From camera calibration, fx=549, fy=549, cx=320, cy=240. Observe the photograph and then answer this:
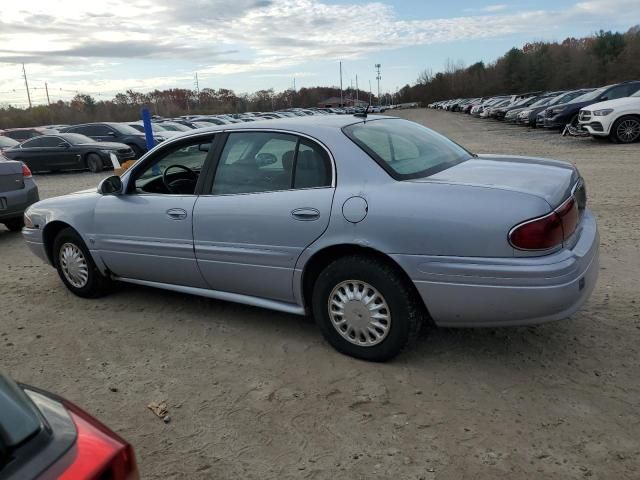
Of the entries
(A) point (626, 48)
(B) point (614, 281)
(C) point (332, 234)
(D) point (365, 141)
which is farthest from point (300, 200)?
(A) point (626, 48)

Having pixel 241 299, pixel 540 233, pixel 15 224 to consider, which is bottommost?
pixel 15 224

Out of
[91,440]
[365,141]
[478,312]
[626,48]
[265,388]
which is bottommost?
[265,388]

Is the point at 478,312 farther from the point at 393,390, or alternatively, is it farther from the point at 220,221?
the point at 220,221

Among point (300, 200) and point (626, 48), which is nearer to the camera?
point (300, 200)

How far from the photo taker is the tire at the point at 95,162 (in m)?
16.8

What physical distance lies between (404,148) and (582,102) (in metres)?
17.2

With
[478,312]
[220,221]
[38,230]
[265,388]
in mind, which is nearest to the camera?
[478,312]

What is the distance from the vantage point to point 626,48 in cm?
6919

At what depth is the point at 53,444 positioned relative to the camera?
133 cm

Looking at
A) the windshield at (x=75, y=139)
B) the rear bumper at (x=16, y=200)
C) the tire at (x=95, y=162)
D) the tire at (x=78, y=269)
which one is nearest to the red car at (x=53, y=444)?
the tire at (x=78, y=269)

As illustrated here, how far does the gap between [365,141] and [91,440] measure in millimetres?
2580

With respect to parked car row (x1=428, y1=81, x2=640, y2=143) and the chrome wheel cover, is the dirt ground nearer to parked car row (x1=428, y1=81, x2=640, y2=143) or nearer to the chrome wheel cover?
parked car row (x1=428, y1=81, x2=640, y2=143)


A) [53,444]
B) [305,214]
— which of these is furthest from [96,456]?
[305,214]

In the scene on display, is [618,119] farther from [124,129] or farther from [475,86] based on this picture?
[475,86]
